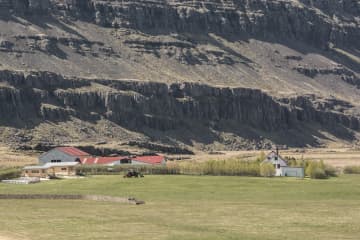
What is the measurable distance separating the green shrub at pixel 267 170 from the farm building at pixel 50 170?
93.4 ft

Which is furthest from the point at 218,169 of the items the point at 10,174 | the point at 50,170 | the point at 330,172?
the point at 10,174

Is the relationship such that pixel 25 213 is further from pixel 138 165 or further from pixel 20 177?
pixel 138 165

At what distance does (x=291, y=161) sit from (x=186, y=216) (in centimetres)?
8257

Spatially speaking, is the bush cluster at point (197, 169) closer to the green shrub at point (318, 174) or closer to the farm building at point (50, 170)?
the farm building at point (50, 170)

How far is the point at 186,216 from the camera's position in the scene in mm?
86125

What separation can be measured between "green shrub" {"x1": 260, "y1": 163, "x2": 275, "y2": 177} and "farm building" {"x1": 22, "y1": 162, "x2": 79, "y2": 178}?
93.4ft

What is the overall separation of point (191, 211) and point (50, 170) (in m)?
70.4

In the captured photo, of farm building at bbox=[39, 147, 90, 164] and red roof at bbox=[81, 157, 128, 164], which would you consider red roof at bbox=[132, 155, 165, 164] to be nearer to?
red roof at bbox=[81, 157, 128, 164]

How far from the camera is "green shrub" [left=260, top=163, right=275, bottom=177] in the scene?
154 meters

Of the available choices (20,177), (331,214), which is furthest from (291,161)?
(331,214)

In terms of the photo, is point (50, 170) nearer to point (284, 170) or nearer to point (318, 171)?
point (284, 170)

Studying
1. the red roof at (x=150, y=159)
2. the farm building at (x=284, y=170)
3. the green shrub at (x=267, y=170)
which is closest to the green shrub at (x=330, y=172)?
the farm building at (x=284, y=170)

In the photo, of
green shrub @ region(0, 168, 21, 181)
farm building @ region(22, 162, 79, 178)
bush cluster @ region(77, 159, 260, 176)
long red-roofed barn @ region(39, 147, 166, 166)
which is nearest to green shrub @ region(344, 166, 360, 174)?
bush cluster @ region(77, 159, 260, 176)

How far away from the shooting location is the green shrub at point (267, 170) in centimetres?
15362
